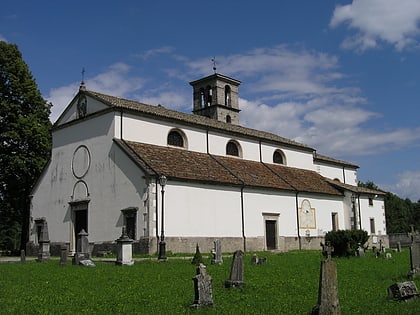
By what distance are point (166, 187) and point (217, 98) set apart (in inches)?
760

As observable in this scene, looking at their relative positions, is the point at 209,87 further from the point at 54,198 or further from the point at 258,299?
the point at 258,299

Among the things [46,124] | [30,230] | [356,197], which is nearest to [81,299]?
[30,230]

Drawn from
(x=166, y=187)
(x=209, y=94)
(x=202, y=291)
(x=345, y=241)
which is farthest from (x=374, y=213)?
(x=202, y=291)

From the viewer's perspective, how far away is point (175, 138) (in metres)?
31.1

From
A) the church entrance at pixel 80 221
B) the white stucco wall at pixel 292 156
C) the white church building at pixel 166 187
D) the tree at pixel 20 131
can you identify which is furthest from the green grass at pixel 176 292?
the white stucco wall at pixel 292 156

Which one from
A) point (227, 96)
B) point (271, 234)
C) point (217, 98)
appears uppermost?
point (227, 96)

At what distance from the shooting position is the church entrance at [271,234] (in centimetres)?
3126

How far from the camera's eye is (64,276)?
14500mm

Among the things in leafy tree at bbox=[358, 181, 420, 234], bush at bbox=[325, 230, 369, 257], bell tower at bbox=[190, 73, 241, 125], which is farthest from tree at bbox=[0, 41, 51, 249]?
leafy tree at bbox=[358, 181, 420, 234]

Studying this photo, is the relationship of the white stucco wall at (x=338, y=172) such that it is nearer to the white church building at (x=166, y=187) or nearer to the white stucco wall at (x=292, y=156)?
the white stucco wall at (x=292, y=156)

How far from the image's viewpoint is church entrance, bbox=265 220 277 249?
3126cm

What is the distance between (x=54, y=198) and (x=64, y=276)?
55.7 ft

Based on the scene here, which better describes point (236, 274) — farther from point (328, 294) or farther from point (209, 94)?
point (209, 94)

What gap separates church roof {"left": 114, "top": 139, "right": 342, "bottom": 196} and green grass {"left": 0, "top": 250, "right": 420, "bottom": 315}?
10674mm
